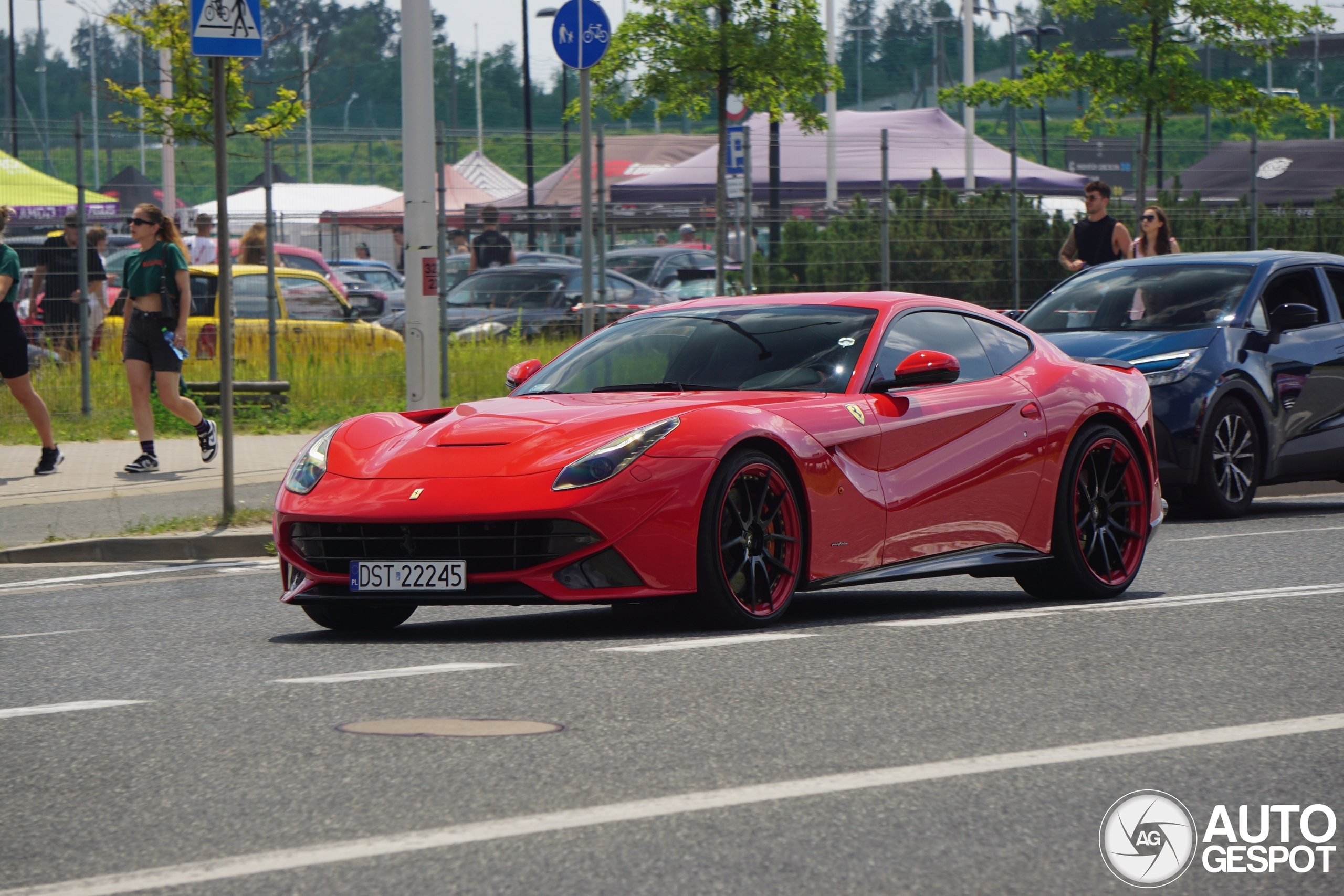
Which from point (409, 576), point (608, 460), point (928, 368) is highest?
point (928, 368)

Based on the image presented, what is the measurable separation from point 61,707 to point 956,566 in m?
3.53

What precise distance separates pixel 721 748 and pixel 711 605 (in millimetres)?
1845

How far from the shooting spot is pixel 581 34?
44.2 ft

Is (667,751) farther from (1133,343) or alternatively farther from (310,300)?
(310,300)

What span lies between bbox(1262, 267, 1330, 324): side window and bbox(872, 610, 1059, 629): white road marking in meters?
5.32

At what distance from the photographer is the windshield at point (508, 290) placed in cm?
2256

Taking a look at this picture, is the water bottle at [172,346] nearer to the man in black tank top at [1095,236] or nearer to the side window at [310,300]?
the side window at [310,300]

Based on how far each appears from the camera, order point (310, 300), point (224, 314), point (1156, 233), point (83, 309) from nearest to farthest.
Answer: point (224, 314)
point (1156, 233)
point (83, 309)
point (310, 300)

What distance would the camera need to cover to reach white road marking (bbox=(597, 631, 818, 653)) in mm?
6555

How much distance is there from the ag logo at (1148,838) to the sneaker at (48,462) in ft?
34.2

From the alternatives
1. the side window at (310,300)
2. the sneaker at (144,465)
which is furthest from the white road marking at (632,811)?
the side window at (310,300)

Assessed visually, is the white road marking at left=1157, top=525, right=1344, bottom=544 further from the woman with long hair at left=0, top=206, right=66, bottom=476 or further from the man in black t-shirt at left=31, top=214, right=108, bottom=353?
the man in black t-shirt at left=31, top=214, right=108, bottom=353

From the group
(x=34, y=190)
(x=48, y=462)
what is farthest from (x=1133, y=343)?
(x=34, y=190)
